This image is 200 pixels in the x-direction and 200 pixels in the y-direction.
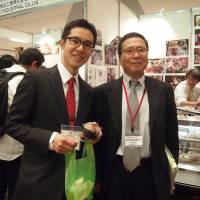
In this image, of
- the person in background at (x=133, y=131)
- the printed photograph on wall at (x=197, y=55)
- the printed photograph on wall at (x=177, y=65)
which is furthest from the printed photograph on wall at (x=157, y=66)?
the person in background at (x=133, y=131)

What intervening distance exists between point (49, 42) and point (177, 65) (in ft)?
7.28

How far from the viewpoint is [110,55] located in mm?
3854

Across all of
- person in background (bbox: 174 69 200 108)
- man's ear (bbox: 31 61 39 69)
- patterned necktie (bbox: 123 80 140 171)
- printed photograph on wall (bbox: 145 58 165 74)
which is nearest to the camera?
patterned necktie (bbox: 123 80 140 171)

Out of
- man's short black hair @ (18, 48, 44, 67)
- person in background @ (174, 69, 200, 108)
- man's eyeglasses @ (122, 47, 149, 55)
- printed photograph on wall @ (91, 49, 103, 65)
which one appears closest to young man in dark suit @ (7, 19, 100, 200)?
man's eyeglasses @ (122, 47, 149, 55)

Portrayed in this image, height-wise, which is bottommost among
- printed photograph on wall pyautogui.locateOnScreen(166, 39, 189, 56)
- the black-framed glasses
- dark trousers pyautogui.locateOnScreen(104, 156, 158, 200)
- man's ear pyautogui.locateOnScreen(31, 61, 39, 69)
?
dark trousers pyautogui.locateOnScreen(104, 156, 158, 200)

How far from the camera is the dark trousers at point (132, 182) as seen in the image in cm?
176

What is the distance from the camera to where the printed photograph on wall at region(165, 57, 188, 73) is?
4.90m

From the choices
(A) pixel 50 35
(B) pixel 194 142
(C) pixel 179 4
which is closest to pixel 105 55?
(A) pixel 50 35

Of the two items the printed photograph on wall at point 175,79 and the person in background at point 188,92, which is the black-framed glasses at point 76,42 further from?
the printed photograph on wall at point 175,79

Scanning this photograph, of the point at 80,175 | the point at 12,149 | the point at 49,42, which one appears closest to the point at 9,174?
the point at 12,149

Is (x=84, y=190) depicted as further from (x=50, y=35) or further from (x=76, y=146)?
(x=50, y=35)

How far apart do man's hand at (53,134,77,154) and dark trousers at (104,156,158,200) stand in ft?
1.69

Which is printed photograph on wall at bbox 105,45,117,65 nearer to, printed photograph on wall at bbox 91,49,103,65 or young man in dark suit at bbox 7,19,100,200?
printed photograph on wall at bbox 91,49,103,65

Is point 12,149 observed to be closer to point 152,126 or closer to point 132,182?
point 132,182
